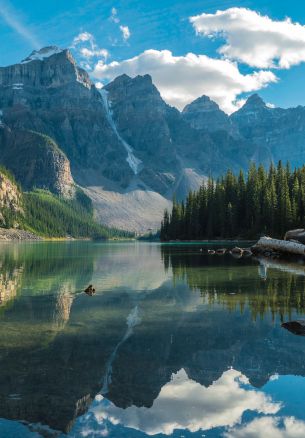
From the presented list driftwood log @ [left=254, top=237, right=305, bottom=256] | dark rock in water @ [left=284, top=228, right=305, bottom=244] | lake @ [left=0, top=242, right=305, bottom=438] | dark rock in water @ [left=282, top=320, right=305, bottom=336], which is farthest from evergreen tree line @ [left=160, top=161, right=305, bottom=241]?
dark rock in water @ [left=282, top=320, right=305, bottom=336]

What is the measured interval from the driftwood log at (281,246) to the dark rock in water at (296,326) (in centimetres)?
3798

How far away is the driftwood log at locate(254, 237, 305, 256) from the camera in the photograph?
2106 inches

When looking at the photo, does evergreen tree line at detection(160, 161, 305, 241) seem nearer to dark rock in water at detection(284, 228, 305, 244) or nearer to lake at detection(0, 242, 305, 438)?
dark rock in water at detection(284, 228, 305, 244)

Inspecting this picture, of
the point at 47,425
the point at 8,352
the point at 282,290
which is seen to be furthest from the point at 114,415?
the point at 282,290

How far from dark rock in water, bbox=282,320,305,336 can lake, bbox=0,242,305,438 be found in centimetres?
27

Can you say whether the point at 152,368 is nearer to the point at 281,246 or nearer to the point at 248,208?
the point at 281,246

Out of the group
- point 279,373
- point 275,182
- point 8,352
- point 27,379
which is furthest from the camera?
point 275,182

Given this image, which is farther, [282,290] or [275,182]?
[275,182]

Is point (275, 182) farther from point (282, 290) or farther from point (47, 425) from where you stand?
point (47, 425)

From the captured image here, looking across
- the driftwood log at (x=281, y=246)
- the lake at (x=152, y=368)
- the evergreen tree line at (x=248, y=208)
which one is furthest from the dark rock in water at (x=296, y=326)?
the evergreen tree line at (x=248, y=208)

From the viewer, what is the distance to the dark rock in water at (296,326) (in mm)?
15350

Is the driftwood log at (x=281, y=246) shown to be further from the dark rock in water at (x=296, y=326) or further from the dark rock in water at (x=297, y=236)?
the dark rock in water at (x=296, y=326)

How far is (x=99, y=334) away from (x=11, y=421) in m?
6.89

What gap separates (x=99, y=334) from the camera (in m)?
15.5
